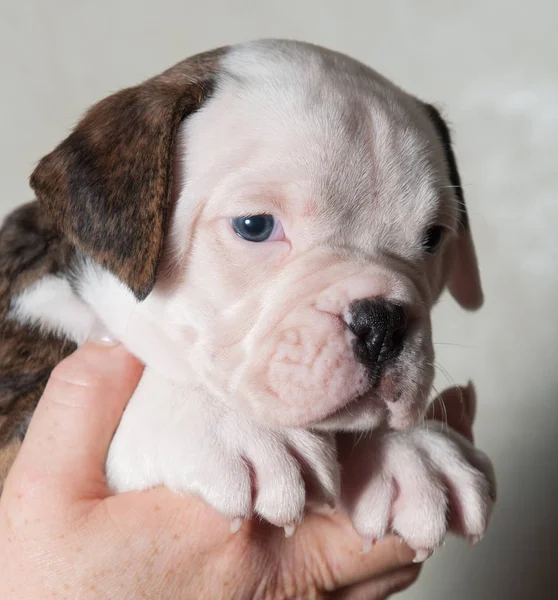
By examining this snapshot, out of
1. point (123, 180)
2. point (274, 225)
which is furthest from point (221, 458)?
point (123, 180)

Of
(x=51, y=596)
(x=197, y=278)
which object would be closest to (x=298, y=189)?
(x=197, y=278)

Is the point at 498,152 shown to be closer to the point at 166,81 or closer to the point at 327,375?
the point at 166,81

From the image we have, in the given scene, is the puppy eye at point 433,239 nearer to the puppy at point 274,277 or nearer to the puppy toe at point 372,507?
the puppy at point 274,277

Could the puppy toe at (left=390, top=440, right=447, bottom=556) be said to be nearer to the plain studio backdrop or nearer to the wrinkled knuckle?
the wrinkled knuckle

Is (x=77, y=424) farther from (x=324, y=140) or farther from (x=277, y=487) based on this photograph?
(x=324, y=140)

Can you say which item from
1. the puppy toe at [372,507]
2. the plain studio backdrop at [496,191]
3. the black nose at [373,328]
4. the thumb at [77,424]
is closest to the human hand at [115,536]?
the thumb at [77,424]

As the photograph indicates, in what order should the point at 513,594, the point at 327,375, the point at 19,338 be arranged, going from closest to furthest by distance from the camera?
the point at 327,375, the point at 19,338, the point at 513,594
